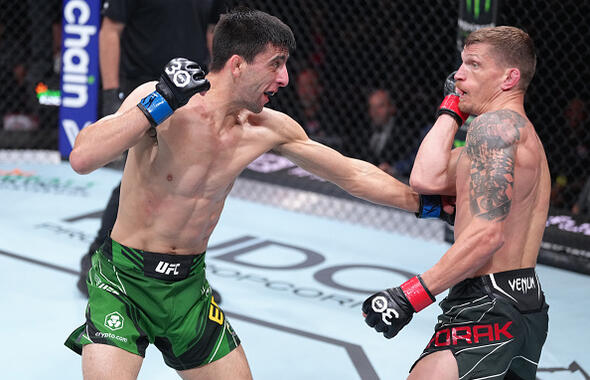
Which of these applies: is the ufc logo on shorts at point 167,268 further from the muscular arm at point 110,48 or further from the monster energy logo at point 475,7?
the monster energy logo at point 475,7

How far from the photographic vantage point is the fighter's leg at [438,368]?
183 centimetres

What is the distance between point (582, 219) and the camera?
417 centimetres

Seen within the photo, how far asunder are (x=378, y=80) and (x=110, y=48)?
2.64 meters

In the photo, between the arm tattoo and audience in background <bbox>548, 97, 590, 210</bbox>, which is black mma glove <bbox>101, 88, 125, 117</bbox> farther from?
audience in background <bbox>548, 97, 590, 210</bbox>

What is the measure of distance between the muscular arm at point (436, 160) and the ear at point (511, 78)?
0.20 meters

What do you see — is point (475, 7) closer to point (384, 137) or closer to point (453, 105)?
point (384, 137)

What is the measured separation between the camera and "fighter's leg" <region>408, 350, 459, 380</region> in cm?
183

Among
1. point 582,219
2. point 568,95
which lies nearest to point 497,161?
point 582,219

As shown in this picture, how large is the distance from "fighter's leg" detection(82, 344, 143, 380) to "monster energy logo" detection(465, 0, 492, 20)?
279 cm

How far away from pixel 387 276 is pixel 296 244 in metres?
0.68

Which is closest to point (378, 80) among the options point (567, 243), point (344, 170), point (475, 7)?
point (475, 7)

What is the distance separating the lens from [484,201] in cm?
180

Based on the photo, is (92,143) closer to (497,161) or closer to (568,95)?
(497,161)

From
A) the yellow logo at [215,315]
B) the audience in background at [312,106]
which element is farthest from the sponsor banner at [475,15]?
the yellow logo at [215,315]
